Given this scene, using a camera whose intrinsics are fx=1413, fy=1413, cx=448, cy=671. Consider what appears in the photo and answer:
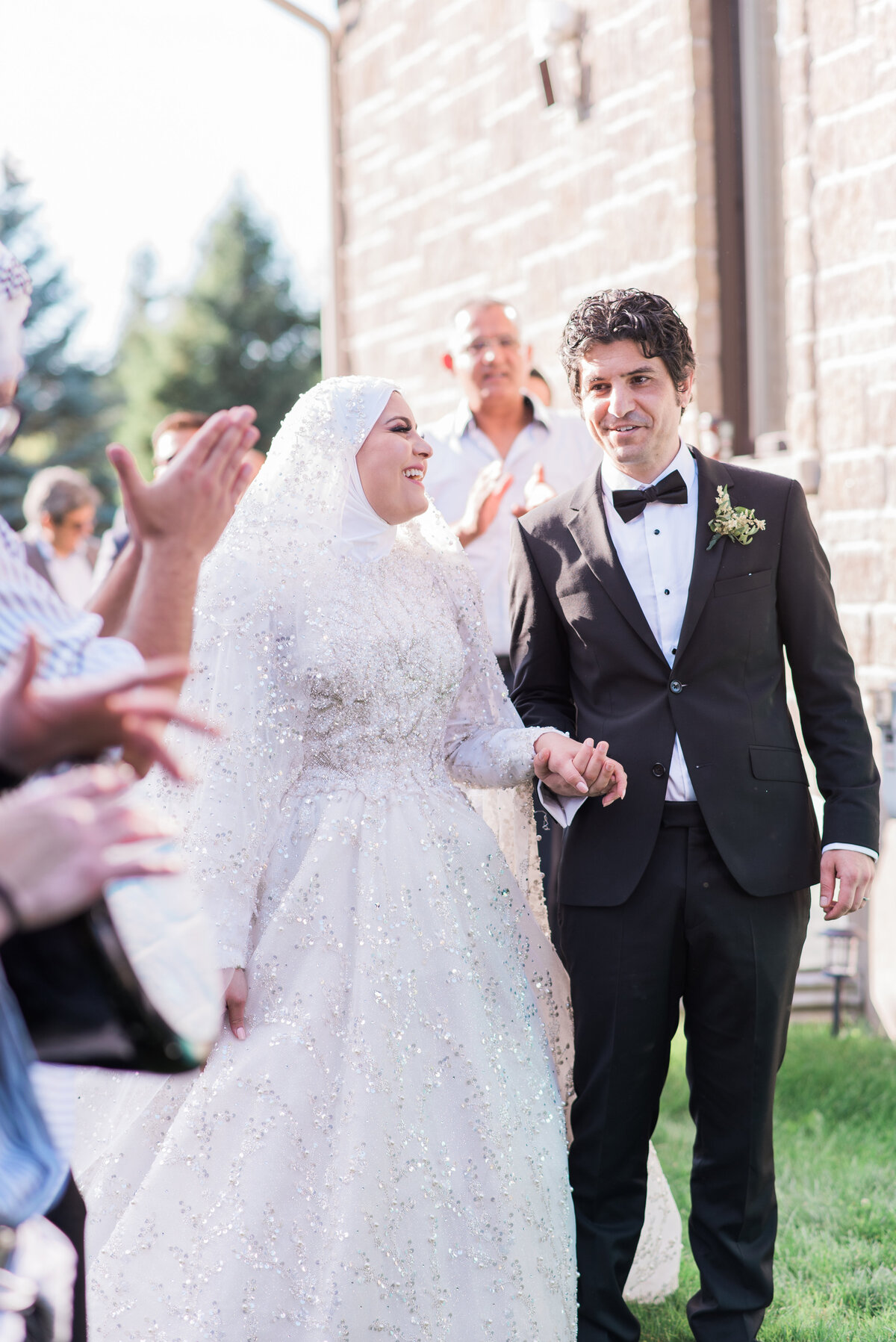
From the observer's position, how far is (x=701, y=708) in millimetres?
2965

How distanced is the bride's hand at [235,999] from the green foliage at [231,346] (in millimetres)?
32953

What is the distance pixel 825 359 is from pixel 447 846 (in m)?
2.96

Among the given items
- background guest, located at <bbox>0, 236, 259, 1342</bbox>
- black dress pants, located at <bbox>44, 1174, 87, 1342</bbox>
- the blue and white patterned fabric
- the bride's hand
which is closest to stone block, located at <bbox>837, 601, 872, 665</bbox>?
the bride's hand

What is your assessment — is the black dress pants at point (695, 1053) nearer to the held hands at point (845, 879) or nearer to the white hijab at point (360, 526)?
the held hands at point (845, 879)

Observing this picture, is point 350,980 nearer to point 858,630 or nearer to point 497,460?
point 497,460

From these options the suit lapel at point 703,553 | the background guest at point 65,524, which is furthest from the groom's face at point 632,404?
the background guest at point 65,524

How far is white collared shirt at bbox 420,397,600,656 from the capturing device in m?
4.65

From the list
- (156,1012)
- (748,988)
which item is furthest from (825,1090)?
(156,1012)

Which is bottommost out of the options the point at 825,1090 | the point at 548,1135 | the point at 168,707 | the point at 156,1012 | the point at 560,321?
the point at 825,1090

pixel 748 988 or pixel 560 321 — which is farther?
pixel 560 321

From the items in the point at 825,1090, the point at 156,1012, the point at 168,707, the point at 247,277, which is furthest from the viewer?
the point at 247,277

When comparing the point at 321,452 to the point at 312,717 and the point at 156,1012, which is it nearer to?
the point at 312,717

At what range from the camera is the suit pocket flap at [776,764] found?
2.97 meters

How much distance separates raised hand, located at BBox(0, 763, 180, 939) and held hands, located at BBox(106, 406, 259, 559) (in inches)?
19.1
